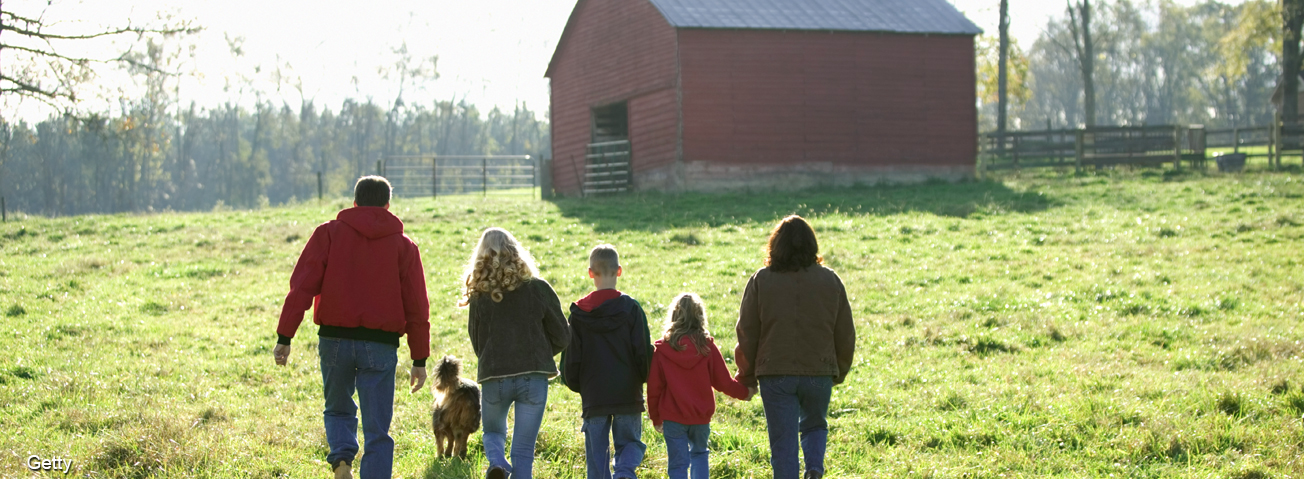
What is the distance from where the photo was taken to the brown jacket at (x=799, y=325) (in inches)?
196

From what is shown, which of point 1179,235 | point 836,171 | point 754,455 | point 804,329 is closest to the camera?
point 804,329

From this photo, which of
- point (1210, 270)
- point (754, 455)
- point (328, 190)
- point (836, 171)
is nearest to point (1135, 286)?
point (1210, 270)

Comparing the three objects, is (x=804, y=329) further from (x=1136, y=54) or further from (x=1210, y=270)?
(x=1136, y=54)

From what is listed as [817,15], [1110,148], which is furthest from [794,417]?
[1110,148]

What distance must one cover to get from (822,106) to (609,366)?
777 inches

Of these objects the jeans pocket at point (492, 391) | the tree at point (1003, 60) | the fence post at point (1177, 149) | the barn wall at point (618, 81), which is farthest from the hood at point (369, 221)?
the tree at point (1003, 60)

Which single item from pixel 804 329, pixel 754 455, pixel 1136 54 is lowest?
pixel 754 455

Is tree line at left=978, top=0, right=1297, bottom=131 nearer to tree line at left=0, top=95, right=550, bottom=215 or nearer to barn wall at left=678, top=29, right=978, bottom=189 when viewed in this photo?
barn wall at left=678, top=29, right=978, bottom=189

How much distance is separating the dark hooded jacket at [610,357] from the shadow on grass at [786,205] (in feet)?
39.2

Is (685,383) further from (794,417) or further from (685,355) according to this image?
(794,417)

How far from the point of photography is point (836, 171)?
952 inches

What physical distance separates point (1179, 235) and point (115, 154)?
65251mm

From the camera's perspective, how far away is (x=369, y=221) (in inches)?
197

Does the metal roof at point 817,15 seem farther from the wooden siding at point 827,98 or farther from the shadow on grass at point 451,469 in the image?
the shadow on grass at point 451,469
